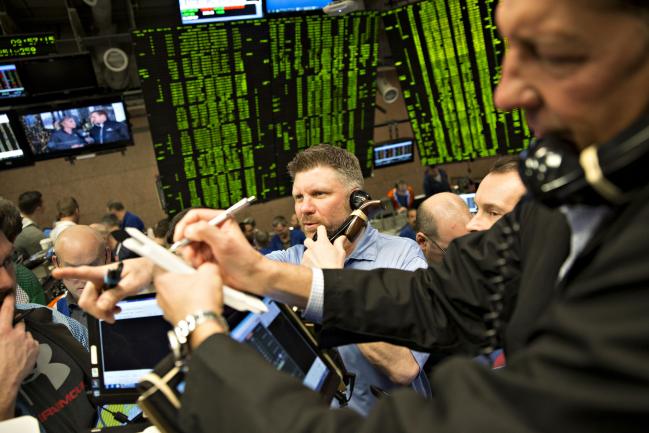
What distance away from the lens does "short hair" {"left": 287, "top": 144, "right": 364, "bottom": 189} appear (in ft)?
7.35

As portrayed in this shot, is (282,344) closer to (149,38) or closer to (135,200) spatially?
(149,38)

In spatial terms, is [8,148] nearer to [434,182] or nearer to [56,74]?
[56,74]

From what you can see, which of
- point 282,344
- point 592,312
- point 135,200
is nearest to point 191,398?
point 282,344

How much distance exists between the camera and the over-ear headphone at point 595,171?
1.96 feet

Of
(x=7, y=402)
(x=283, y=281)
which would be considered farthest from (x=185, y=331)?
(x=7, y=402)

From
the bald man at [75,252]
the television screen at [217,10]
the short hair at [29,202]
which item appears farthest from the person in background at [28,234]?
the television screen at [217,10]

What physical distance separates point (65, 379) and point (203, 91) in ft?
8.73

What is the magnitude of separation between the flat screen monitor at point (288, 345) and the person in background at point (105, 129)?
4.22m

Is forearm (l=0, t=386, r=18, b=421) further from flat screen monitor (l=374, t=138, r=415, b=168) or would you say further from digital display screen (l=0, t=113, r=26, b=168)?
flat screen monitor (l=374, t=138, r=415, b=168)

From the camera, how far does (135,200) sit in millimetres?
9555

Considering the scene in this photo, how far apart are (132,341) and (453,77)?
13.0 ft

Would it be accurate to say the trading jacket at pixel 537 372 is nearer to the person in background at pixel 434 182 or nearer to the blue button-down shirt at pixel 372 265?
the blue button-down shirt at pixel 372 265

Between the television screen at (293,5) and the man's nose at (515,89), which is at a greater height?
the television screen at (293,5)

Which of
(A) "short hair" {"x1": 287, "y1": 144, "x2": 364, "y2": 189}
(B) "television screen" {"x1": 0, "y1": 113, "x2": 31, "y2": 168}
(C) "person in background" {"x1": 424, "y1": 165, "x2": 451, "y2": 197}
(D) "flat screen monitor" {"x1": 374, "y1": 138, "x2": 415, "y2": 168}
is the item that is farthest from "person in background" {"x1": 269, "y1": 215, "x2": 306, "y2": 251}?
(A) "short hair" {"x1": 287, "y1": 144, "x2": 364, "y2": 189}
